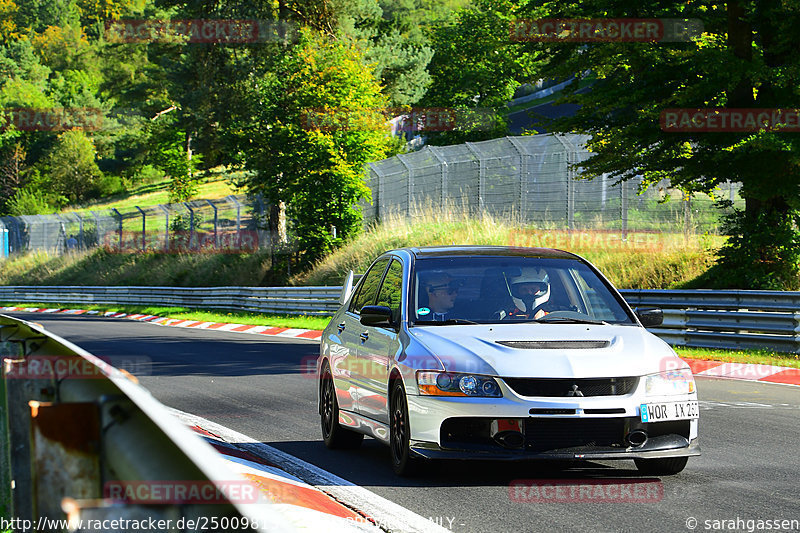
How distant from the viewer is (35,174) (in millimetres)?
108062

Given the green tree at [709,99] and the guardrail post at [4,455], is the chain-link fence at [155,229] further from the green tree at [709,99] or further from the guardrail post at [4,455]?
the guardrail post at [4,455]

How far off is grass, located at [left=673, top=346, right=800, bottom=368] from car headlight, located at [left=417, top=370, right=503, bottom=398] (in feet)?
30.1

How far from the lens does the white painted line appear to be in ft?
19.4

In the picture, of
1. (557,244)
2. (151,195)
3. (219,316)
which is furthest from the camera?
(151,195)

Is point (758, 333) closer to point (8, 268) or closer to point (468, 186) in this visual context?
point (468, 186)

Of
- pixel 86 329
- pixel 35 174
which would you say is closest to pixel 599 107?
pixel 86 329

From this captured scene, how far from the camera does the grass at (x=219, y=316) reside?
28.4 m

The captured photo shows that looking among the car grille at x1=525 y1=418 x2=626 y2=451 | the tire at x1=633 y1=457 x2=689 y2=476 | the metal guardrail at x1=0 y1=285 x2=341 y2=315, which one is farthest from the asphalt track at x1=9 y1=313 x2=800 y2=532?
the metal guardrail at x1=0 y1=285 x2=341 y2=315

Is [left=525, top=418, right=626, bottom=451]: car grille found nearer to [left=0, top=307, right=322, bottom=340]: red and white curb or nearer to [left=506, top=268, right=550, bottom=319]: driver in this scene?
[left=506, top=268, right=550, bottom=319]: driver

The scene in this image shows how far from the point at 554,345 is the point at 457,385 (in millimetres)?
725

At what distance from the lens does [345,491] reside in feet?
22.8

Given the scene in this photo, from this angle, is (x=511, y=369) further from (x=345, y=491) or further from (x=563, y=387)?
(x=345, y=491)

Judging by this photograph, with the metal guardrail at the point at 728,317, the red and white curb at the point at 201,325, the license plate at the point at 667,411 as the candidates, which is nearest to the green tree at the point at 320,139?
the red and white curb at the point at 201,325

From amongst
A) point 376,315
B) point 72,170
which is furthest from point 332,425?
point 72,170
